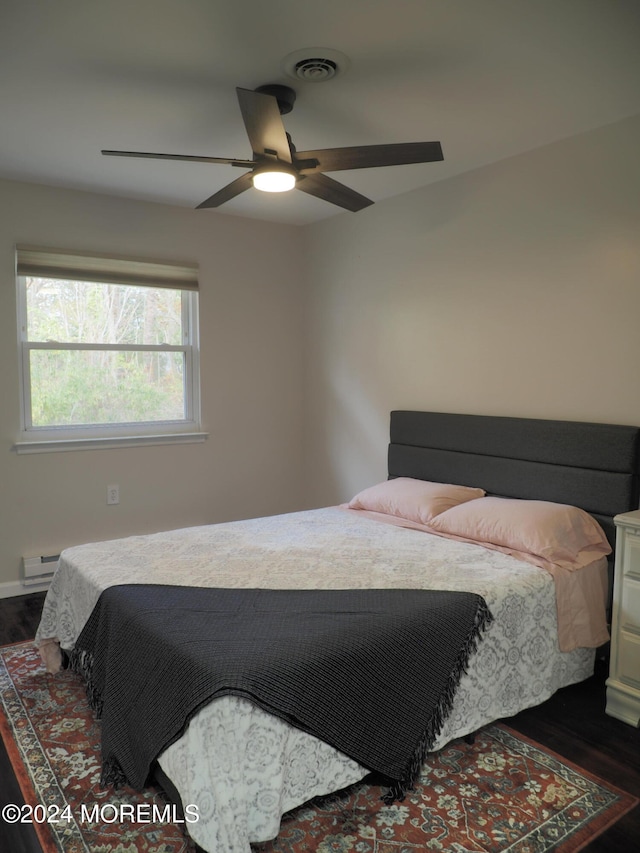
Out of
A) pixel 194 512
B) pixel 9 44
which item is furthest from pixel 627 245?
pixel 194 512

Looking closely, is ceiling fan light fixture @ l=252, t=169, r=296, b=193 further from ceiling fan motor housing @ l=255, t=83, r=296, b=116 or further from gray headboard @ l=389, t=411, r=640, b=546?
gray headboard @ l=389, t=411, r=640, b=546

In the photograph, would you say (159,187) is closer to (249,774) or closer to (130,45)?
(130,45)

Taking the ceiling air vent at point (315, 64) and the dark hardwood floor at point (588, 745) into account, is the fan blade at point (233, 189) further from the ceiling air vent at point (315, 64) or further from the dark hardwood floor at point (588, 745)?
the dark hardwood floor at point (588, 745)

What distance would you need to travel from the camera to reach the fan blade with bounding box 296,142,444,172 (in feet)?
7.25

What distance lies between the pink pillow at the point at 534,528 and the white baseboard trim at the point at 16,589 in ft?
8.30

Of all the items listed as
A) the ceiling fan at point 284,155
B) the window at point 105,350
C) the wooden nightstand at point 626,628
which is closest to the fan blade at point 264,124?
the ceiling fan at point 284,155

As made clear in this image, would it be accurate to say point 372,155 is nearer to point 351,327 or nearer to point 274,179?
→ point 274,179

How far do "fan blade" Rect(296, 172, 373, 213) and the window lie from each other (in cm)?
181

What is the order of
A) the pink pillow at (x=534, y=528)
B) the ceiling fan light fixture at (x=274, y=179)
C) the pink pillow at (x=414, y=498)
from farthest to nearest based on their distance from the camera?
the pink pillow at (x=414, y=498) → the pink pillow at (x=534, y=528) → the ceiling fan light fixture at (x=274, y=179)

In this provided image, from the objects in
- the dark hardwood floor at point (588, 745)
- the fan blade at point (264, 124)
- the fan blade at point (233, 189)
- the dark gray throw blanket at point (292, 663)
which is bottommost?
the dark hardwood floor at point (588, 745)

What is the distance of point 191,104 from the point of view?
103 inches

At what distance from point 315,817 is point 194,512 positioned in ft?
9.11

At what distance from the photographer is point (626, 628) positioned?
2.47m

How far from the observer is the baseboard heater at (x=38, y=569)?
3.80m
